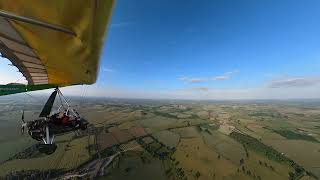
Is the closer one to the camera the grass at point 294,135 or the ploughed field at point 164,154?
the ploughed field at point 164,154

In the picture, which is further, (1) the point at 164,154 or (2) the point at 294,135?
(2) the point at 294,135

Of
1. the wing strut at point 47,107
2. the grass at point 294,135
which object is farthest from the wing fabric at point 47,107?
the grass at point 294,135

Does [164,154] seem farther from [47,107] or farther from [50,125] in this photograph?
[47,107]

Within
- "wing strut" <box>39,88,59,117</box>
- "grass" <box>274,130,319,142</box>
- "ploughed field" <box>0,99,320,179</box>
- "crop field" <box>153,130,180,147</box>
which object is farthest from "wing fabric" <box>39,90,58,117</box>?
"grass" <box>274,130,319,142</box>

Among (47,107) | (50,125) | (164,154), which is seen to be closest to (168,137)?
(164,154)

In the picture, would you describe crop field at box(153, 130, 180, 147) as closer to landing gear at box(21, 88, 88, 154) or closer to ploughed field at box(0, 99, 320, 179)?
ploughed field at box(0, 99, 320, 179)

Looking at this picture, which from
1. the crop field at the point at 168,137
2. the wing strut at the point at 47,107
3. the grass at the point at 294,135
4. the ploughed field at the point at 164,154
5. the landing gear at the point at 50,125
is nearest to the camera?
the landing gear at the point at 50,125

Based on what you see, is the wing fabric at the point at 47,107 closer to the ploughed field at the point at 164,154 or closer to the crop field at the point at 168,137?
the ploughed field at the point at 164,154

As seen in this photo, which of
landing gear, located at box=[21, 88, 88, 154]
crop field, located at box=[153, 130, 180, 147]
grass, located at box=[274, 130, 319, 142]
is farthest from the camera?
grass, located at box=[274, 130, 319, 142]

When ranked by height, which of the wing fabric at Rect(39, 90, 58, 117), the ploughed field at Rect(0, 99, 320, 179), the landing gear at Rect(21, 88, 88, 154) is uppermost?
the wing fabric at Rect(39, 90, 58, 117)

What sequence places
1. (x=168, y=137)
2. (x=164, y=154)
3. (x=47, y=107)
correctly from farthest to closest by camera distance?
1. (x=168, y=137)
2. (x=164, y=154)
3. (x=47, y=107)

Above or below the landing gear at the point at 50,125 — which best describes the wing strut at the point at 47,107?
above

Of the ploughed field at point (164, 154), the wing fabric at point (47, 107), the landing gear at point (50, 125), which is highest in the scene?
the wing fabric at point (47, 107)
